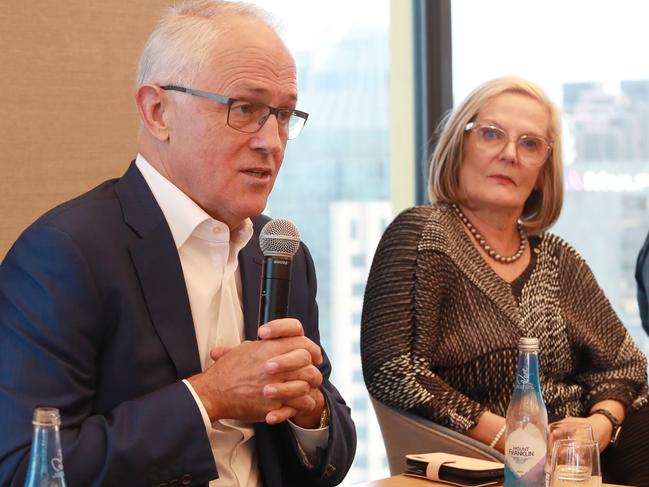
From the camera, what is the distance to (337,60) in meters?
4.56

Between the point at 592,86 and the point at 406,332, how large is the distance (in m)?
2.32

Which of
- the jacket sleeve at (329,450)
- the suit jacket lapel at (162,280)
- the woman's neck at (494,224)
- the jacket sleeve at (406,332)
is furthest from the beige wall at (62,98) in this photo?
the woman's neck at (494,224)

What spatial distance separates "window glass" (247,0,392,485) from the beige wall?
1.72m

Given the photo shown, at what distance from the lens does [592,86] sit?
4816 mm

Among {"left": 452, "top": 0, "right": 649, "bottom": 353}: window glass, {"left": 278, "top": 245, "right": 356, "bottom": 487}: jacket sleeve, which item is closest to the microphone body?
{"left": 278, "top": 245, "right": 356, "bottom": 487}: jacket sleeve

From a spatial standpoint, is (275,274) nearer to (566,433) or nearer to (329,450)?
(329,450)

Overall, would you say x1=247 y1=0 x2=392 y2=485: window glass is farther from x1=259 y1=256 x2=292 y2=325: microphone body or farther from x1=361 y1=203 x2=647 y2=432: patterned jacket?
x1=259 y1=256 x2=292 y2=325: microphone body

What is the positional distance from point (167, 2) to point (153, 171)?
877mm

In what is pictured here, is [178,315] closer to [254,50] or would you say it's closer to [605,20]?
[254,50]

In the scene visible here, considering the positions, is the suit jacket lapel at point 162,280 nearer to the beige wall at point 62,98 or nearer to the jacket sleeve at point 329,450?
the jacket sleeve at point 329,450

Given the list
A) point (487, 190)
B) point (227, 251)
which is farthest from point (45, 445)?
point (487, 190)

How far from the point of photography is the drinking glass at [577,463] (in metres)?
1.84

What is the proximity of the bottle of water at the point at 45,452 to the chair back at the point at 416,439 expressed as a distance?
1703mm

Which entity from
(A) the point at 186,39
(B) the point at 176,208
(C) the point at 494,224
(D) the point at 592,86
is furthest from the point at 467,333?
(D) the point at 592,86
